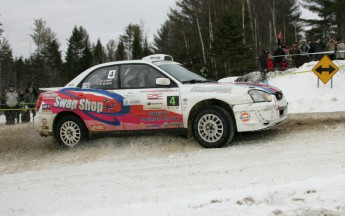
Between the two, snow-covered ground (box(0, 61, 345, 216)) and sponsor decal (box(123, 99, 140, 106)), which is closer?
snow-covered ground (box(0, 61, 345, 216))

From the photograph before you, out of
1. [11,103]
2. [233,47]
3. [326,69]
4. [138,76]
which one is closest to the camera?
[138,76]

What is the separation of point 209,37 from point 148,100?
33026mm

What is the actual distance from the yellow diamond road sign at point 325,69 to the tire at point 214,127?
26.3 feet

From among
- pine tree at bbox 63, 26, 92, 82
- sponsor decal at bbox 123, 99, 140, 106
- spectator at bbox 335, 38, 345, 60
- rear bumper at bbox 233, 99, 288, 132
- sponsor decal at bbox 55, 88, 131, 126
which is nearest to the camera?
rear bumper at bbox 233, 99, 288, 132

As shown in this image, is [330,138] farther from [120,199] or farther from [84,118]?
[84,118]

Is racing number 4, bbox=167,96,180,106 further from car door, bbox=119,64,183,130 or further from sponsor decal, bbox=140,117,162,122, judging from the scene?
sponsor decal, bbox=140,117,162,122

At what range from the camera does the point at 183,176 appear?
5.31 m

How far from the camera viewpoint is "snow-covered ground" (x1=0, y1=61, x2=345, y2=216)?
157 inches

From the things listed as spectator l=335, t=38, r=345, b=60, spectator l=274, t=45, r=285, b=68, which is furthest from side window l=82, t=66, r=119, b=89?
spectator l=274, t=45, r=285, b=68

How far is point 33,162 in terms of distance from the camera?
283 inches

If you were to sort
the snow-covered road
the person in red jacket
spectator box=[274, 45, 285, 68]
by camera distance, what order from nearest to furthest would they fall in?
the snow-covered road
the person in red jacket
spectator box=[274, 45, 285, 68]

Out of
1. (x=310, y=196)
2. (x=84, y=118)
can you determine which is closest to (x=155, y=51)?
(x=84, y=118)

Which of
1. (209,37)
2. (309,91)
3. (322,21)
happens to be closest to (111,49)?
(209,37)

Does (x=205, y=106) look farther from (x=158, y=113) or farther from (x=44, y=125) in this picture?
(x=44, y=125)
